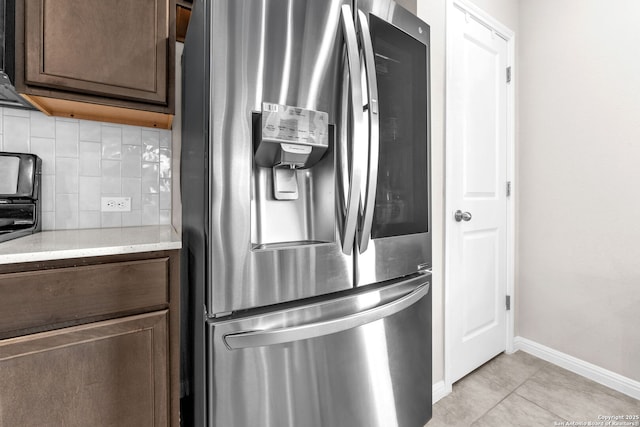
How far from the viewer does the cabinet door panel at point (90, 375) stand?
0.90 m

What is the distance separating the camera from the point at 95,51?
3.94 feet

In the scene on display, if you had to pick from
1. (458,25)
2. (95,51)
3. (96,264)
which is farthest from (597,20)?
(96,264)

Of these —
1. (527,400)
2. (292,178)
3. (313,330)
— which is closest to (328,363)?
(313,330)

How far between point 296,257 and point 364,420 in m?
0.64

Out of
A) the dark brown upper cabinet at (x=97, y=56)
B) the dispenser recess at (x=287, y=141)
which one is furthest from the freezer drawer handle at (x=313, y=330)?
the dark brown upper cabinet at (x=97, y=56)

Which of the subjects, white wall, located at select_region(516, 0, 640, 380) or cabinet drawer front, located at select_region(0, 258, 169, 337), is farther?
white wall, located at select_region(516, 0, 640, 380)

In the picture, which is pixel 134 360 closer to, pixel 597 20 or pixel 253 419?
pixel 253 419

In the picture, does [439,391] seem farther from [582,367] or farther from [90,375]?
[90,375]

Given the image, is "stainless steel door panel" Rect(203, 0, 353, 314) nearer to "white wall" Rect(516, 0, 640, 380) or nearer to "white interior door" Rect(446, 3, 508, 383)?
"white interior door" Rect(446, 3, 508, 383)

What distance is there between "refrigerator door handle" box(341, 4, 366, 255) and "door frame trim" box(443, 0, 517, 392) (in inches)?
41.3

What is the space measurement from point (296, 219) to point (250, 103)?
361mm

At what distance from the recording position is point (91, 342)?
98cm

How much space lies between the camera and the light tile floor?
5.32ft

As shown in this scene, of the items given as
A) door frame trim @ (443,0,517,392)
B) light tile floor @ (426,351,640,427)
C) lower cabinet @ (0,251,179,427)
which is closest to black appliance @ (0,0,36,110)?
lower cabinet @ (0,251,179,427)
